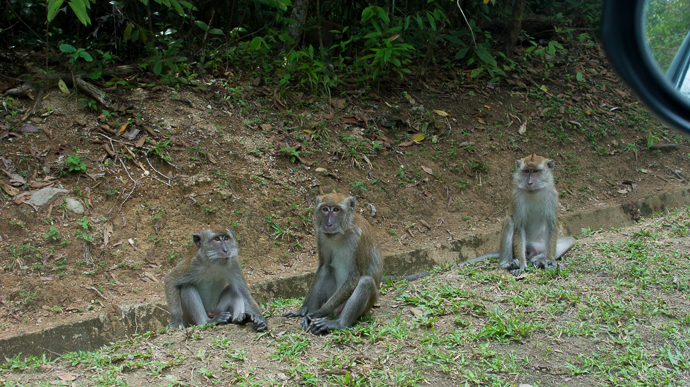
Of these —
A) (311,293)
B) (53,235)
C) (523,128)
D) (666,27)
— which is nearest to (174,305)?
(311,293)

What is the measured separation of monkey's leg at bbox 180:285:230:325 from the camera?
5.65 meters

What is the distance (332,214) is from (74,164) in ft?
14.0

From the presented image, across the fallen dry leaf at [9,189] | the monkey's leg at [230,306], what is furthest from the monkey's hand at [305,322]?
the fallen dry leaf at [9,189]

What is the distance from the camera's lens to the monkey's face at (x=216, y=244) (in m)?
5.73

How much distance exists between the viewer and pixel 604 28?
2.19 m

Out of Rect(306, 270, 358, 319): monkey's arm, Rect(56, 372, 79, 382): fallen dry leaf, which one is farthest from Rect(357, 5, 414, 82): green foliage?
Rect(56, 372, 79, 382): fallen dry leaf

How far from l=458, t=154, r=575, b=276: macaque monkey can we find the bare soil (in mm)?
1804

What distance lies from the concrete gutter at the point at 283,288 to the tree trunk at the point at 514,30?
453cm

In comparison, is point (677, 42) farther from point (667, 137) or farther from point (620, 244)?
point (667, 137)

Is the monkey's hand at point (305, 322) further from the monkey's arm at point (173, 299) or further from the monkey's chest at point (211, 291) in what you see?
the monkey's arm at point (173, 299)

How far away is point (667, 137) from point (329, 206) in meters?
10.3

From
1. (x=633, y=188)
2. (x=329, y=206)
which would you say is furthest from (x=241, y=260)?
(x=633, y=188)

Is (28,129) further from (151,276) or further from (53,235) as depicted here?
(151,276)

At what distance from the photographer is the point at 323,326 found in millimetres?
5172
